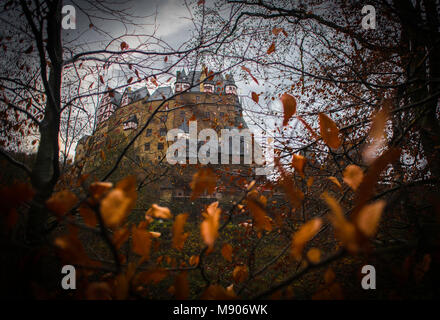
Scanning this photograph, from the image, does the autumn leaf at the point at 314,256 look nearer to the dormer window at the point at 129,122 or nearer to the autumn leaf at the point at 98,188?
the autumn leaf at the point at 98,188

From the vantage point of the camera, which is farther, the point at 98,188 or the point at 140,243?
the point at 140,243

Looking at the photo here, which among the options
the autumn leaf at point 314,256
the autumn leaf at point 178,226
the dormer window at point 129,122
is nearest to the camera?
the autumn leaf at point 314,256

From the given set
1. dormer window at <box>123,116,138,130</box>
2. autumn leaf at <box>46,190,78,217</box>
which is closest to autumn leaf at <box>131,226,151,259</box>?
autumn leaf at <box>46,190,78,217</box>

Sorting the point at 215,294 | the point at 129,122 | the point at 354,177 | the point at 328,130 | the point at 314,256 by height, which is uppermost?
the point at 129,122

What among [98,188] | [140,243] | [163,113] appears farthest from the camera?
[163,113]

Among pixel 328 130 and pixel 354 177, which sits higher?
pixel 328 130

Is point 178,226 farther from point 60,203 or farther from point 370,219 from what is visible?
point 370,219

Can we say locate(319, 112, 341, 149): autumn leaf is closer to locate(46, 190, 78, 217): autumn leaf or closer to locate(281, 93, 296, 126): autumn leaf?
locate(281, 93, 296, 126): autumn leaf

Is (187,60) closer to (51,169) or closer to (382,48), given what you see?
(51,169)

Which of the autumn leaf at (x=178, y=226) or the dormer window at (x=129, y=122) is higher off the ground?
the dormer window at (x=129, y=122)

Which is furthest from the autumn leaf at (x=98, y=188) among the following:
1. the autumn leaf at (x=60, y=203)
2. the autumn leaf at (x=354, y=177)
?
the autumn leaf at (x=354, y=177)

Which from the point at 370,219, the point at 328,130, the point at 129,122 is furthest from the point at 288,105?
the point at 129,122

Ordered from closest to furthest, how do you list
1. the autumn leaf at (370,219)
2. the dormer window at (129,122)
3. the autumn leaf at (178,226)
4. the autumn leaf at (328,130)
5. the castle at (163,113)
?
1. the autumn leaf at (370,219)
2. the autumn leaf at (178,226)
3. the autumn leaf at (328,130)
4. the castle at (163,113)
5. the dormer window at (129,122)

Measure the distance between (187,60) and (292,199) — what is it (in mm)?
2151
